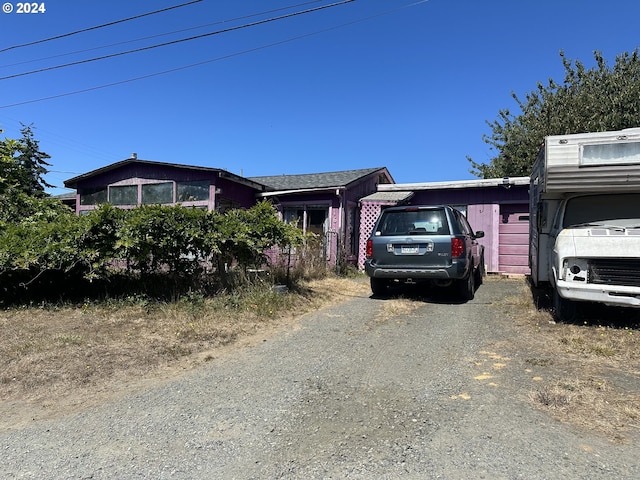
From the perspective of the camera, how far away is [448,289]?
30.4 ft

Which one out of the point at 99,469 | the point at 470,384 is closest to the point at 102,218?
the point at 99,469

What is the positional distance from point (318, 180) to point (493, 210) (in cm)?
597

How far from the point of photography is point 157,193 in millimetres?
14430

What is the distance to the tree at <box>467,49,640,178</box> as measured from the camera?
19.0 meters

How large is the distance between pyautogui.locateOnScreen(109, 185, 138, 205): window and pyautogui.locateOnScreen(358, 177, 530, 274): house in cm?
787

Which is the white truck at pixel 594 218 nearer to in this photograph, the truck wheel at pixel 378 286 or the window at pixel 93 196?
the truck wheel at pixel 378 286

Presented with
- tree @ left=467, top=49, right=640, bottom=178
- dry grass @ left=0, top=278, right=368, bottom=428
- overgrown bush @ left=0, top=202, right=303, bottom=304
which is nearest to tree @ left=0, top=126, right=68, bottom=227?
overgrown bush @ left=0, top=202, right=303, bottom=304

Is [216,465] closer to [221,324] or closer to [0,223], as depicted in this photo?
[221,324]

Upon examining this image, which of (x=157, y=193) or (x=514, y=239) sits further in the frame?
(x=157, y=193)

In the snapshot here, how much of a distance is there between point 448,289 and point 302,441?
22.6 feet

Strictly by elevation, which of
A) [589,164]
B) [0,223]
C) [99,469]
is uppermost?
[589,164]

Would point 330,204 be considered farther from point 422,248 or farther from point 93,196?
point 93,196

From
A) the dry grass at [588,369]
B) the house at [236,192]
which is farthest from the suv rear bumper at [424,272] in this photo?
the house at [236,192]

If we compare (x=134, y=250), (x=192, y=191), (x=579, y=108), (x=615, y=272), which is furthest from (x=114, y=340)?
(x=579, y=108)
